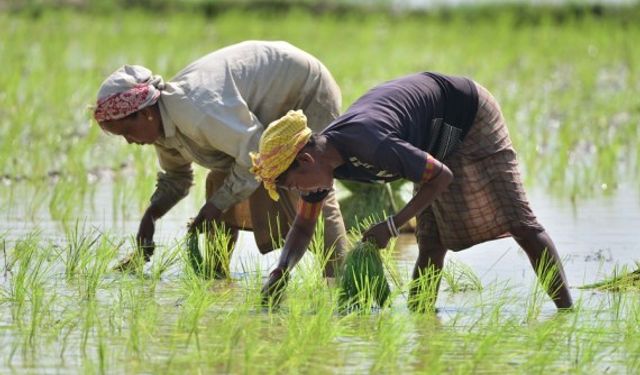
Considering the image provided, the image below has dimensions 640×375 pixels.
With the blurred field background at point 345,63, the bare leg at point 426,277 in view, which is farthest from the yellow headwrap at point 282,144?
the blurred field background at point 345,63

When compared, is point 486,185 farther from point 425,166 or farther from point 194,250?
point 194,250

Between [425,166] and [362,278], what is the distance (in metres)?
0.48

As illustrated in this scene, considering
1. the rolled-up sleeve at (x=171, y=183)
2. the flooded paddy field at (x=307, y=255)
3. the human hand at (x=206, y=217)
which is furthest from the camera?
the rolled-up sleeve at (x=171, y=183)

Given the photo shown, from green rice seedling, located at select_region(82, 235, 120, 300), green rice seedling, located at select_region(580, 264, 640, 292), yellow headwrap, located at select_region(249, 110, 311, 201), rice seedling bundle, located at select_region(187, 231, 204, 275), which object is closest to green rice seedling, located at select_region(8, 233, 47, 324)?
→ green rice seedling, located at select_region(82, 235, 120, 300)

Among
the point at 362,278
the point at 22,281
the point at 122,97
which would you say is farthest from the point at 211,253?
the point at 362,278

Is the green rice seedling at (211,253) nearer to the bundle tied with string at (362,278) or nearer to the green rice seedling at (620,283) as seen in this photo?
the bundle tied with string at (362,278)

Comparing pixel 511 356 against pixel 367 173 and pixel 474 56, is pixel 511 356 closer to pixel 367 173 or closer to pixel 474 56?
pixel 367 173

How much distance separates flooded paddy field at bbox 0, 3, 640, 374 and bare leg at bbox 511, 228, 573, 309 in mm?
110

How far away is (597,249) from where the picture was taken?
22.3ft

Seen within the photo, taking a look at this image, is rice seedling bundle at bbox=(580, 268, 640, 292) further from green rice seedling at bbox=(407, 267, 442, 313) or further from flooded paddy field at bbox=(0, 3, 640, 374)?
green rice seedling at bbox=(407, 267, 442, 313)

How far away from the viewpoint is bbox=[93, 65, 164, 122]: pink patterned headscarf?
17.4ft

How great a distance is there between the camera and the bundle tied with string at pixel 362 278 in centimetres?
483

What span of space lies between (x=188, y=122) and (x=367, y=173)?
A: 2.88 feet

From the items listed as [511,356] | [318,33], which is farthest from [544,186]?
[318,33]
